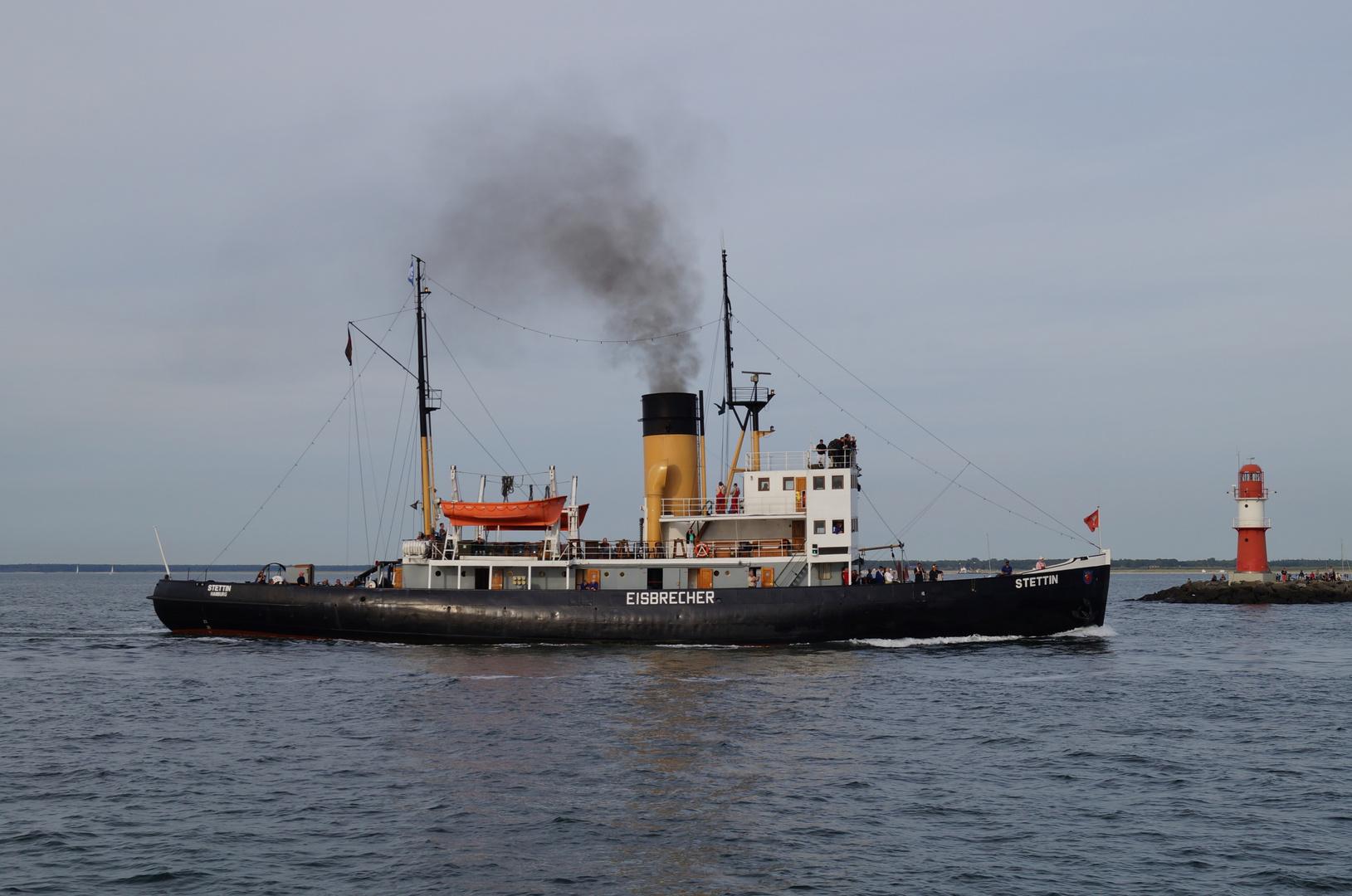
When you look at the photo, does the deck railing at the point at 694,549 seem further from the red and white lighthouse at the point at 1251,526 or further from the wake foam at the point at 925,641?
the red and white lighthouse at the point at 1251,526

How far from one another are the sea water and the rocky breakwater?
165 ft

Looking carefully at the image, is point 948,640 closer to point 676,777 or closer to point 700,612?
point 700,612

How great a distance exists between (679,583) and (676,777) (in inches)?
733

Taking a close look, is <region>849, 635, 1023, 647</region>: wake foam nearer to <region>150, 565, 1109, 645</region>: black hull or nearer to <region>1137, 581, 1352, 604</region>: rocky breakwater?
<region>150, 565, 1109, 645</region>: black hull

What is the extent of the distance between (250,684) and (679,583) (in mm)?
14105

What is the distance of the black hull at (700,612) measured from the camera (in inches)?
1346

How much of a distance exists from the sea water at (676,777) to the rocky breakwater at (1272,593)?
1979 inches

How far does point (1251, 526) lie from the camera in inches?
2985

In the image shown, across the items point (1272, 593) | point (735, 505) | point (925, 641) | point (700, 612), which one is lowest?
point (1272, 593)

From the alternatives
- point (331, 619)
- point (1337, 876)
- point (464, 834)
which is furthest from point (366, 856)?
point (331, 619)

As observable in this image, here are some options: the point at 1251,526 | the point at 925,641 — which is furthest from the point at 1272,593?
the point at 925,641

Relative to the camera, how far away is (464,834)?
14.1 m

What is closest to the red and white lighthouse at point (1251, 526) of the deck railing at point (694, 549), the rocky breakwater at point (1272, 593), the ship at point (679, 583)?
the rocky breakwater at point (1272, 593)

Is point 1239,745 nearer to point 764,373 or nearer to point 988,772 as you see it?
point 988,772
